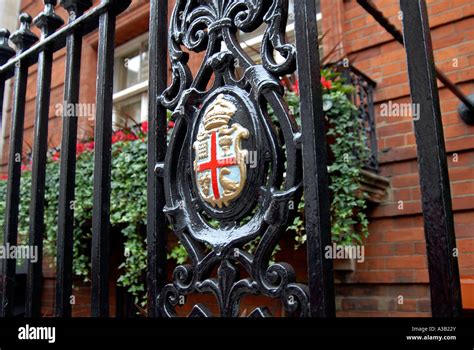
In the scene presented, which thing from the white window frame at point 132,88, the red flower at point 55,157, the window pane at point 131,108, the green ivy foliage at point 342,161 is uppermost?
the white window frame at point 132,88

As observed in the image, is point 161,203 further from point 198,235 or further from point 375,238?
point 375,238

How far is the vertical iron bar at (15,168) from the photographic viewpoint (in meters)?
1.45

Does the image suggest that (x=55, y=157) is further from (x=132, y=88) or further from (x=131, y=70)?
(x=131, y=70)

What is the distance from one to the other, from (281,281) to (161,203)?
1.38 feet

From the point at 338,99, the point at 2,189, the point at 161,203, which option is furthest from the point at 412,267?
the point at 2,189

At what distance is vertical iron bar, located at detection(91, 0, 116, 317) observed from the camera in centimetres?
121

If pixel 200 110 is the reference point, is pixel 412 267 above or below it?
below

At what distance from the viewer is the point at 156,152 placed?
1.19m

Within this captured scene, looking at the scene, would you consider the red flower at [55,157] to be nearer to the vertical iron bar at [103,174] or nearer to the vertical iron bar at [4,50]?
the vertical iron bar at [4,50]

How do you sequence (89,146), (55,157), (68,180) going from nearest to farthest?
(68,180)
(89,146)
(55,157)

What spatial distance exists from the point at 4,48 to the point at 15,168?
56 centimetres

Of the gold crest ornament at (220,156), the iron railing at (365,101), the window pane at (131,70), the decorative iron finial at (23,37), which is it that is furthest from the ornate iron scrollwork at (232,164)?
the window pane at (131,70)

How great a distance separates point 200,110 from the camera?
109 centimetres

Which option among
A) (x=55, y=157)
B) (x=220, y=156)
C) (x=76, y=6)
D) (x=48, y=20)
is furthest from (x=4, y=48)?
(x=55, y=157)
